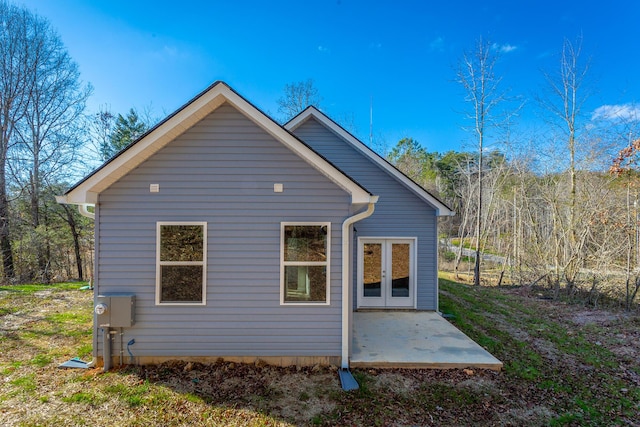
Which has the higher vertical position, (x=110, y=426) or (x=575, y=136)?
(x=575, y=136)

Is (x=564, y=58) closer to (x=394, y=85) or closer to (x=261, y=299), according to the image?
(x=394, y=85)

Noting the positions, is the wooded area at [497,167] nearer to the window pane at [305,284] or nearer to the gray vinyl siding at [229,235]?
the window pane at [305,284]

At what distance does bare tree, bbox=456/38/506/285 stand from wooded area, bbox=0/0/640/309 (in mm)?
42

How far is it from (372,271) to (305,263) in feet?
12.9

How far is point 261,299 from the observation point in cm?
473

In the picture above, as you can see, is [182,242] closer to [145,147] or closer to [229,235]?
[229,235]

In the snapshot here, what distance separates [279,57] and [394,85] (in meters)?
7.29

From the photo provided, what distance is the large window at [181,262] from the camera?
4.70m

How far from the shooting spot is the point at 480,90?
41.7ft

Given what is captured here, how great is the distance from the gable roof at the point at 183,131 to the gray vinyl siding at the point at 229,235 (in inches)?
4.4

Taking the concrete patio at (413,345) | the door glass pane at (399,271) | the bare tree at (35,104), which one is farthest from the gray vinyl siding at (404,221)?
the bare tree at (35,104)

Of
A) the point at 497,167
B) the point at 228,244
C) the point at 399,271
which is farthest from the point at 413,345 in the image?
the point at 497,167

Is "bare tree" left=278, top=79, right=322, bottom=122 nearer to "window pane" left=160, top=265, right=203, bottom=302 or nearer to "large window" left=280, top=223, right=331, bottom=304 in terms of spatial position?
"large window" left=280, top=223, right=331, bottom=304

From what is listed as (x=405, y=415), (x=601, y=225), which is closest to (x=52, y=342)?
(x=405, y=415)
